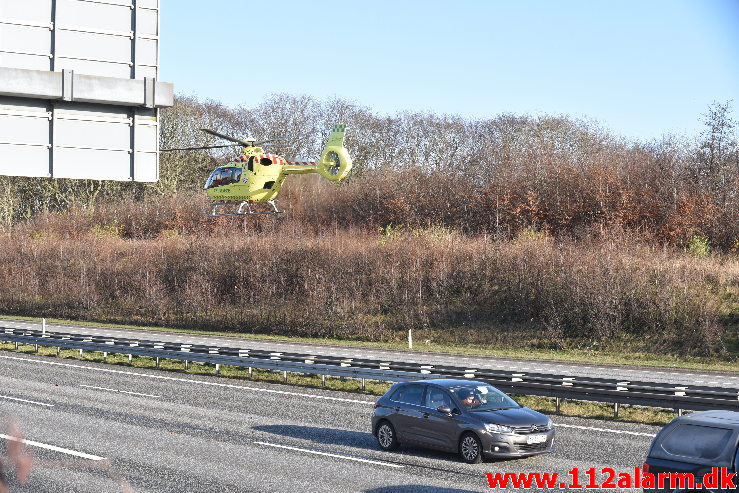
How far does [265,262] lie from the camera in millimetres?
58250

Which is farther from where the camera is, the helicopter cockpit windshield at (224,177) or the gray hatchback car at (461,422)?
the helicopter cockpit windshield at (224,177)

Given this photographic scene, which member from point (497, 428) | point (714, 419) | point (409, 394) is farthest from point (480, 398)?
point (714, 419)

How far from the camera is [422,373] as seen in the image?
89.1ft

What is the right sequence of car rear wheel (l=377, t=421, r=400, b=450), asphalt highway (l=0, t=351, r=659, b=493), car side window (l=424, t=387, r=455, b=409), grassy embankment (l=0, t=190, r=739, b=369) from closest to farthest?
asphalt highway (l=0, t=351, r=659, b=493) → car side window (l=424, t=387, r=455, b=409) → car rear wheel (l=377, t=421, r=400, b=450) → grassy embankment (l=0, t=190, r=739, b=369)

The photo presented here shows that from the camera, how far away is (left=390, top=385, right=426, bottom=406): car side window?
59.4ft

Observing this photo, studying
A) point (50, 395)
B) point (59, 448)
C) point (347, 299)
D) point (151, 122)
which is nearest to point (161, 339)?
point (347, 299)

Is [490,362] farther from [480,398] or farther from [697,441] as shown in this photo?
[697,441]

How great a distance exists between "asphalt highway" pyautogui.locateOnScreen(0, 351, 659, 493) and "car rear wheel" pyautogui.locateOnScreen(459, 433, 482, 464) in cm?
16

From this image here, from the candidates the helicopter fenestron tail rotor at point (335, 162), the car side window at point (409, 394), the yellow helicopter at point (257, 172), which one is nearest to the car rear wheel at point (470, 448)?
the car side window at point (409, 394)

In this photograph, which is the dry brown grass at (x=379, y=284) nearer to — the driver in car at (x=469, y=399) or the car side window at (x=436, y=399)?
the driver in car at (x=469, y=399)

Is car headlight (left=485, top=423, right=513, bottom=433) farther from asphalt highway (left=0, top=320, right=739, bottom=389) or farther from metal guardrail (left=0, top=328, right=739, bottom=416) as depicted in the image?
asphalt highway (left=0, top=320, right=739, bottom=389)

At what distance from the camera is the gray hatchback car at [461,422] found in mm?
16391

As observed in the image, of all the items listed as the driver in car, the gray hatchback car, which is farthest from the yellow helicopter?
the driver in car

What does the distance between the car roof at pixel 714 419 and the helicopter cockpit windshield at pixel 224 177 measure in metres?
26.2
